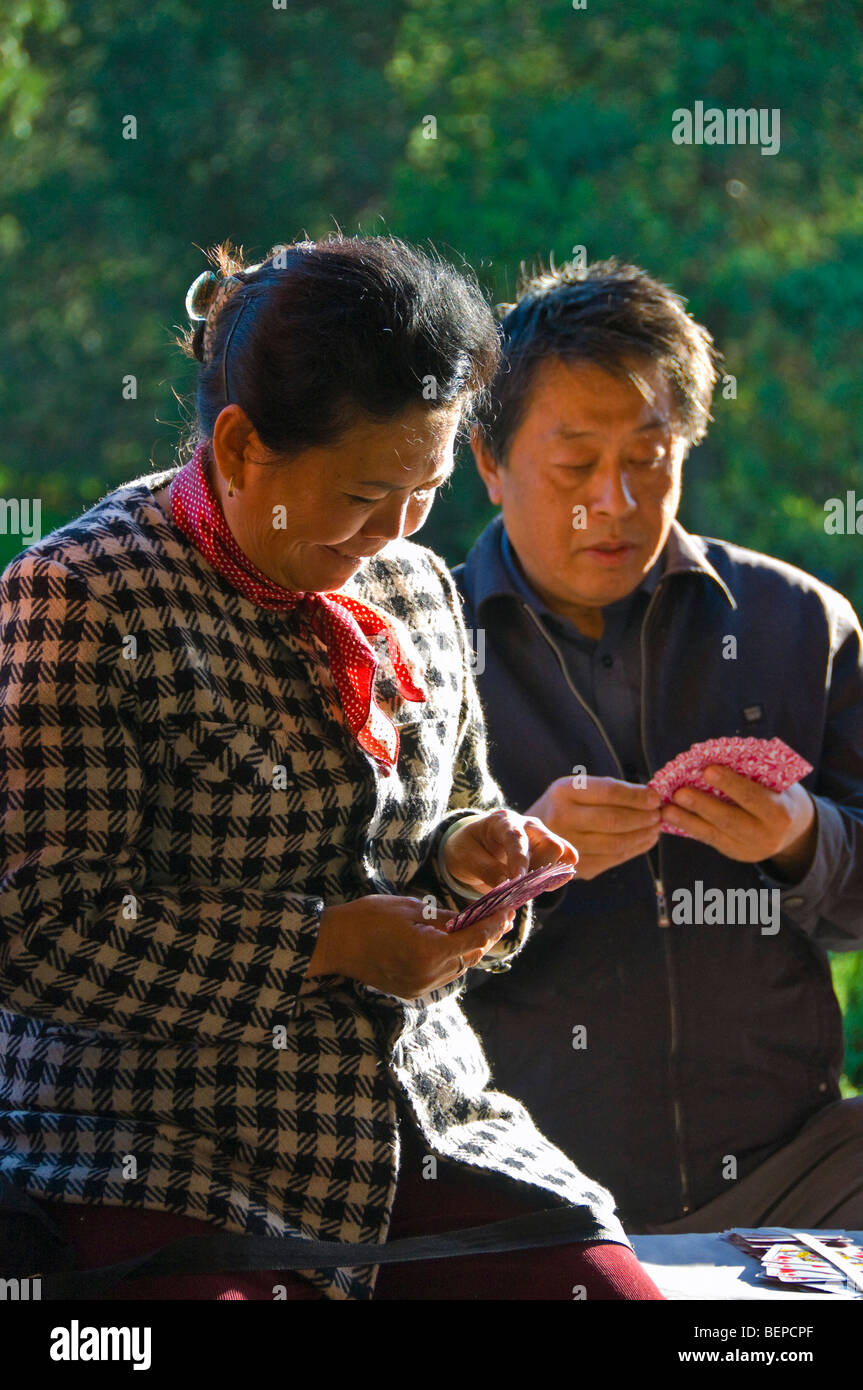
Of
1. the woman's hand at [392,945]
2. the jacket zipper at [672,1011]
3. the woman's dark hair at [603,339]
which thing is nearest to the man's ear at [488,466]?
the woman's dark hair at [603,339]

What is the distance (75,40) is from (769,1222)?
11.2 meters

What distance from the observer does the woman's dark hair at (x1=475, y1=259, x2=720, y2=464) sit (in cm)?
240

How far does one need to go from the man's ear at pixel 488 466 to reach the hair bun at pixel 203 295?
2.86 feet

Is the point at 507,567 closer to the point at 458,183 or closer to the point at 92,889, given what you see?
the point at 92,889

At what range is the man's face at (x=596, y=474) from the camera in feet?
7.80

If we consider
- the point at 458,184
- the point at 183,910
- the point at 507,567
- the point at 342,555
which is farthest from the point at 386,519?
the point at 458,184

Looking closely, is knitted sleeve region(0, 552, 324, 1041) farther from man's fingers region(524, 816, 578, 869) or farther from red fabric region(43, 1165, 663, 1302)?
man's fingers region(524, 816, 578, 869)

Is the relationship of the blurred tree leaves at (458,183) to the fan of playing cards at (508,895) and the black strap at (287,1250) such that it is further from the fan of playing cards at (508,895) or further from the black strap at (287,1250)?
the black strap at (287,1250)

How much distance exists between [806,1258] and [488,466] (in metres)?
1.36

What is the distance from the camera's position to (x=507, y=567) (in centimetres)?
251

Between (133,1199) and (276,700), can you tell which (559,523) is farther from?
(133,1199)

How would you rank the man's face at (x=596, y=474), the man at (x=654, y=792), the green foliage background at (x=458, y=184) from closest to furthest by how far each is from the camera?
the man at (x=654, y=792) < the man's face at (x=596, y=474) < the green foliage background at (x=458, y=184)
